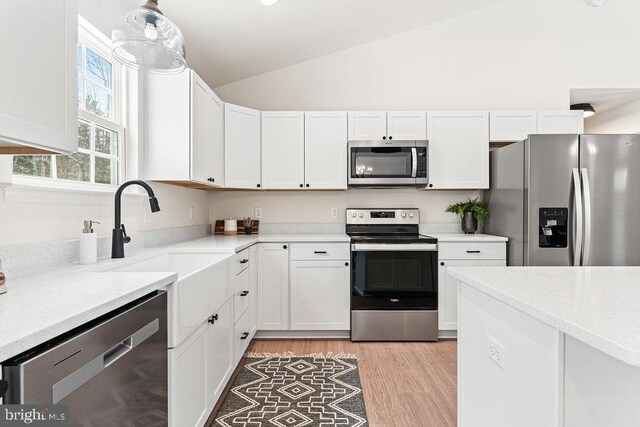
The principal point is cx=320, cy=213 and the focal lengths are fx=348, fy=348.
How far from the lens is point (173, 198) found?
2814mm

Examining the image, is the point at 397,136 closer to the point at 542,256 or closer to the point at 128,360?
the point at 542,256

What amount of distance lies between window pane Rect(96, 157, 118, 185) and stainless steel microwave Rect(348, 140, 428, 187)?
1.91 metres

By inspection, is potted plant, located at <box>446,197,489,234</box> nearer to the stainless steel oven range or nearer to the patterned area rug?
the stainless steel oven range

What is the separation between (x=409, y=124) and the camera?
3.33 metres

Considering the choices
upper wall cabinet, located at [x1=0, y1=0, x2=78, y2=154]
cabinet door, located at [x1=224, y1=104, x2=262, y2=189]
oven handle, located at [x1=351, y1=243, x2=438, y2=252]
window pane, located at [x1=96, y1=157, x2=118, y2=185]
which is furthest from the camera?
cabinet door, located at [x1=224, y1=104, x2=262, y2=189]

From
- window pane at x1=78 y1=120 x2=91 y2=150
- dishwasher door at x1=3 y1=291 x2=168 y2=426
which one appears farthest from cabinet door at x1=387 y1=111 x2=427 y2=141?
dishwasher door at x1=3 y1=291 x2=168 y2=426

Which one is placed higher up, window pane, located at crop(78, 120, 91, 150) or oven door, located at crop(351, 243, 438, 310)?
window pane, located at crop(78, 120, 91, 150)

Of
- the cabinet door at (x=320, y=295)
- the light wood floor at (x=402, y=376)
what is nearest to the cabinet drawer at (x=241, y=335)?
the light wood floor at (x=402, y=376)

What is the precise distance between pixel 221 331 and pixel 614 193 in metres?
3.04

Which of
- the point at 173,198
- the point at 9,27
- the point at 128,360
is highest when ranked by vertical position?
the point at 9,27

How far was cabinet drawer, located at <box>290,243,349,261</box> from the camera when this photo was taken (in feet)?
10.0

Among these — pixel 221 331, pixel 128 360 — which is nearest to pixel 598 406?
pixel 128 360

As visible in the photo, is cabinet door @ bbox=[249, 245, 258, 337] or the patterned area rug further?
cabinet door @ bbox=[249, 245, 258, 337]

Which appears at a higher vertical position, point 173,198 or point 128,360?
point 173,198
